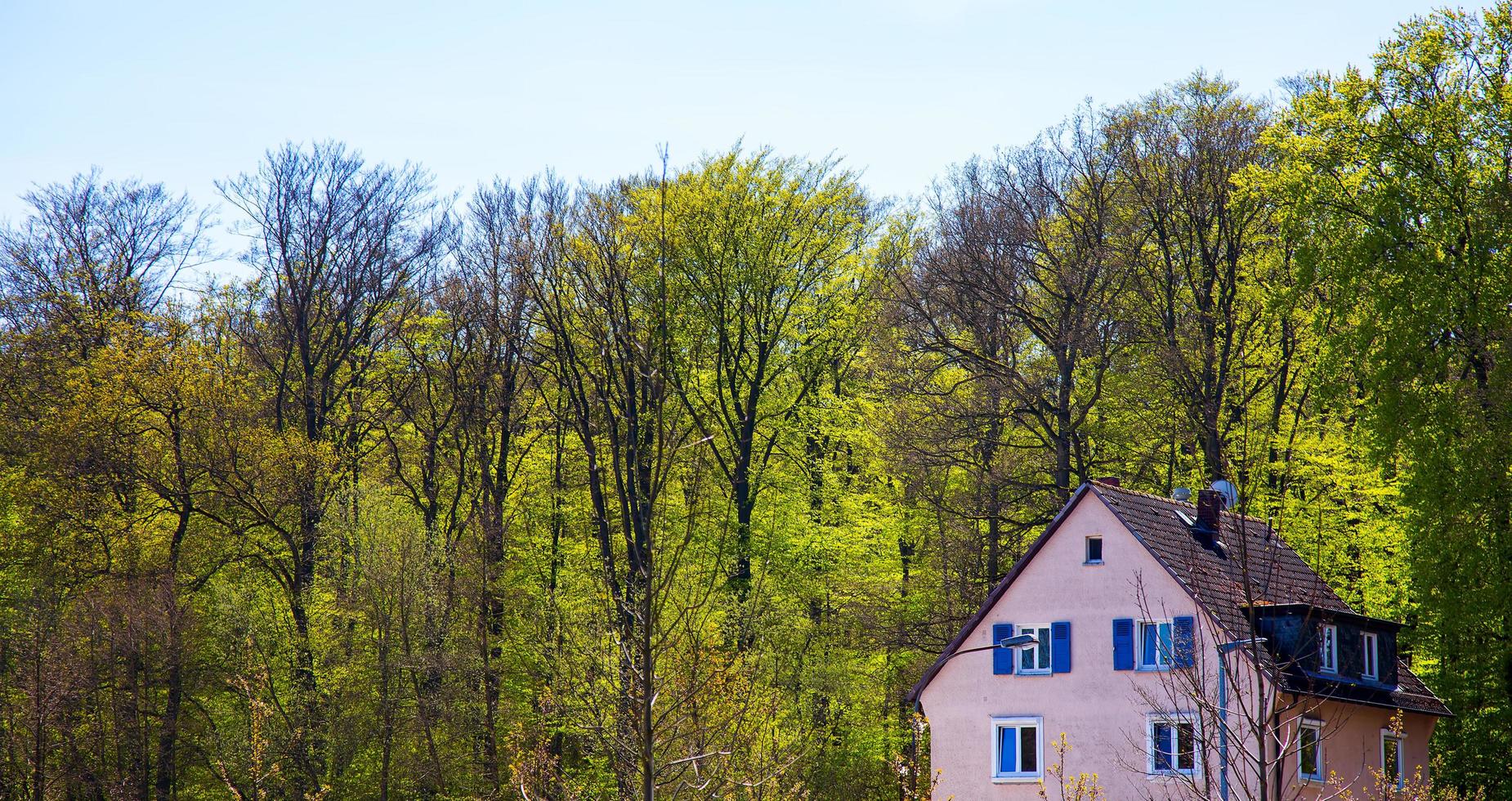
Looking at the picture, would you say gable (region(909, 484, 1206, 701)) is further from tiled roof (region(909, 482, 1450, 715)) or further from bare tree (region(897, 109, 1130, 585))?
bare tree (region(897, 109, 1130, 585))

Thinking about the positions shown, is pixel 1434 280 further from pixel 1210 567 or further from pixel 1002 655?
pixel 1002 655

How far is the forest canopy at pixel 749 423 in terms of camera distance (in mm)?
30828

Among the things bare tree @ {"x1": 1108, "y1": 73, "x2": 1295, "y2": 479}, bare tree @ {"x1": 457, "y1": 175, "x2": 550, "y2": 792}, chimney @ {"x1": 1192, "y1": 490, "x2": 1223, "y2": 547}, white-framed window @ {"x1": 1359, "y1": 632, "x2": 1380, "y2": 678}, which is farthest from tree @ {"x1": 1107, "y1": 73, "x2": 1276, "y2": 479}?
bare tree @ {"x1": 457, "y1": 175, "x2": 550, "y2": 792}

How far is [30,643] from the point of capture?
33.3m

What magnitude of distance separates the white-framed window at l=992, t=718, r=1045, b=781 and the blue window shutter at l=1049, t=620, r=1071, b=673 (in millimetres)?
1242

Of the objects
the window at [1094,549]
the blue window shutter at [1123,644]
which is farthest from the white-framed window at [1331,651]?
the window at [1094,549]

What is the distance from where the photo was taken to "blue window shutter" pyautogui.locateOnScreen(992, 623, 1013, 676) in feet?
109

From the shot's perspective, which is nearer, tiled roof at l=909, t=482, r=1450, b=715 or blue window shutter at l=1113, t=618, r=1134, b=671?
tiled roof at l=909, t=482, r=1450, b=715

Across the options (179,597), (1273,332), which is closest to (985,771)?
(1273,332)

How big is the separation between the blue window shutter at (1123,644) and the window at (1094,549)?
4.46 feet

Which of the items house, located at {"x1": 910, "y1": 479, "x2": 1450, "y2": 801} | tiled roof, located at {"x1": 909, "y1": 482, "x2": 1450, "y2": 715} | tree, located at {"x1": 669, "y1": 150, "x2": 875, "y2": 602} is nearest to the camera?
tiled roof, located at {"x1": 909, "y1": 482, "x2": 1450, "y2": 715}

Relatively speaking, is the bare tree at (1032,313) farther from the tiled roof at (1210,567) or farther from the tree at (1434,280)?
the tree at (1434,280)

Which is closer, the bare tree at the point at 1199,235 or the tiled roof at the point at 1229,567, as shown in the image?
the tiled roof at the point at 1229,567

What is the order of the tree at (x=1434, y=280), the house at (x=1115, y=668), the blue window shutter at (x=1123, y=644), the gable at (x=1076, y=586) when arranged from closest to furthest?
the tree at (x=1434, y=280)
the house at (x=1115, y=668)
the gable at (x=1076, y=586)
the blue window shutter at (x=1123, y=644)
